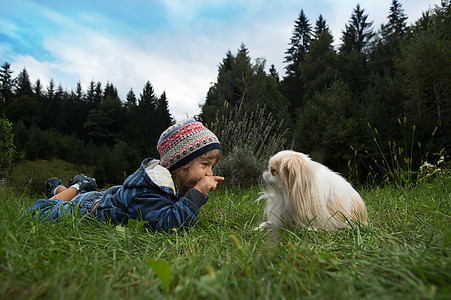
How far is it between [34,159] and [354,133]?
111 ft

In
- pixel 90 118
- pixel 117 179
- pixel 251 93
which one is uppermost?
pixel 90 118

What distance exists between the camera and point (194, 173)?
255cm

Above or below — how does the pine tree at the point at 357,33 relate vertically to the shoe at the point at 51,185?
above

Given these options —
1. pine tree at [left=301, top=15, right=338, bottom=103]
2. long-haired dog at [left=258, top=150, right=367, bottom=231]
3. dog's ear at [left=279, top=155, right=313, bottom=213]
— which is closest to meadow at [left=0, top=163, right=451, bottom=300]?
long-haired dog at [left=258, top=150, right=367, bottom=231]

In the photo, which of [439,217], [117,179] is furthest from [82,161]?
[439,217]

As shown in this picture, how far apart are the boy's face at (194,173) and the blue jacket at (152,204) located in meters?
0.25

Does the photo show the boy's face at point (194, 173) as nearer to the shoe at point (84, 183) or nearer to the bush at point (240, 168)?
the shoe at point (84, 183)

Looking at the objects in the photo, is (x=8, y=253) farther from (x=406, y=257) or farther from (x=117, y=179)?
(x=117, y=179)

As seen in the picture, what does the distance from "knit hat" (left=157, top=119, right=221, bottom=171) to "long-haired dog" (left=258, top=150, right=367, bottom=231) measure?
72 cm

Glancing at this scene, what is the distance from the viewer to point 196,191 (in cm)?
234

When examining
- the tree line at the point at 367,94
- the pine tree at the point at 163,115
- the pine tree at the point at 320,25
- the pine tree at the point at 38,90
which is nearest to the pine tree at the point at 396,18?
the tree line at the point at 367,94

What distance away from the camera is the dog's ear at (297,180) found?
205 centimetres

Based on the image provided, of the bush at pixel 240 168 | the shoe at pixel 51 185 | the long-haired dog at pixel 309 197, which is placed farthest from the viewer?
the bush at pixel 240 168

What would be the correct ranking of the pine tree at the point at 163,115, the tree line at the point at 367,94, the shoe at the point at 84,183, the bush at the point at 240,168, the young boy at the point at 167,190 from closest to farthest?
the young boy at the point at 167,190
the shoe at the point at 84,183
the bush at the point at 240,168
the tree line at the point at 367,94
the pine tree at the point at 163,115
